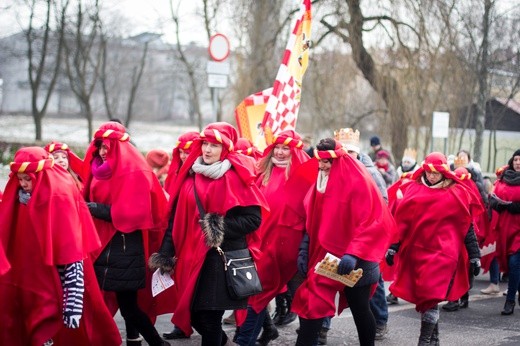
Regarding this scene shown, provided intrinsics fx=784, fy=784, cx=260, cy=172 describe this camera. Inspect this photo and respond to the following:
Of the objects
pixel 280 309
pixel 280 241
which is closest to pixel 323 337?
pixel 280 309

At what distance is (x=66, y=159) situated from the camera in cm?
669

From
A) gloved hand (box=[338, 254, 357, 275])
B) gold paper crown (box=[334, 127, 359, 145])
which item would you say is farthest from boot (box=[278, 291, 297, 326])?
gloved hand (box=[338, 254, 357, 275])

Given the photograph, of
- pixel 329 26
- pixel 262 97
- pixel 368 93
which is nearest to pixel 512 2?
pixel 329 26

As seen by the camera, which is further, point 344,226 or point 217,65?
point 217,65

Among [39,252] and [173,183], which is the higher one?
[173,183]

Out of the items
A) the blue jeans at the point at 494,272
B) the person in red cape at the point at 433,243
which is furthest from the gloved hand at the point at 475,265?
the blue jeans at the point at 494,272

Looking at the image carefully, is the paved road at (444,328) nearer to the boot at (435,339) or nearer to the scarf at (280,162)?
the boot at (435,339)

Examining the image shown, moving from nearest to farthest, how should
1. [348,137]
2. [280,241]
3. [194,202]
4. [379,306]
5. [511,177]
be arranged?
[194,202], [280,241], [379,306], [348,137], [511,177]

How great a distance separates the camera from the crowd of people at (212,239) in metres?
5.02

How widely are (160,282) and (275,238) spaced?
4.61ft

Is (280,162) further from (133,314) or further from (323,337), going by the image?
(133,314)

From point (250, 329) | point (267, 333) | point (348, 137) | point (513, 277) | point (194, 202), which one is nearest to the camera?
point (194, 202)

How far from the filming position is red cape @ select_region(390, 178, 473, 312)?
22.3 ft

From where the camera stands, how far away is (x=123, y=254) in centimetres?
600
